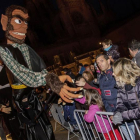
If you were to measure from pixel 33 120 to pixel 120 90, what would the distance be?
132cm

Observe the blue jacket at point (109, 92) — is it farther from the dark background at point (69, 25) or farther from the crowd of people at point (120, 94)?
the dark background at point (69, 25)

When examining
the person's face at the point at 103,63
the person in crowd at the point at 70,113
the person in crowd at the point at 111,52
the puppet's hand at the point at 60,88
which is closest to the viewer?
the puppet's hand at the point at 60,88

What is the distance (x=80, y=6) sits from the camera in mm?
24359

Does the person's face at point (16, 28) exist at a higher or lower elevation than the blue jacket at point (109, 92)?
higher

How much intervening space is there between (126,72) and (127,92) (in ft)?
0.89

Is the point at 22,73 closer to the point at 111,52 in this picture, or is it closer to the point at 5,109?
the point at 5,109

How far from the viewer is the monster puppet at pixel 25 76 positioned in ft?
6.89

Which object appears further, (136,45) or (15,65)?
(136,45)

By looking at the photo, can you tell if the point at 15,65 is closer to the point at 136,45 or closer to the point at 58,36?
the point at 136,45

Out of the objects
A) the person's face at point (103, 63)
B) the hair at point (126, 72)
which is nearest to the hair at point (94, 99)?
the person's face at point (103, 63)

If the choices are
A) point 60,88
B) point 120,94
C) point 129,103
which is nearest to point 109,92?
point 120,94

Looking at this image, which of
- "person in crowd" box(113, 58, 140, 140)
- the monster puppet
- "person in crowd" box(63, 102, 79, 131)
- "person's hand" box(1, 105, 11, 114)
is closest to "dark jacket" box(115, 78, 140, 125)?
"person in crowd" box(113, 58, 140, 140)

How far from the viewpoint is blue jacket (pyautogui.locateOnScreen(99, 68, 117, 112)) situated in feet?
9.47

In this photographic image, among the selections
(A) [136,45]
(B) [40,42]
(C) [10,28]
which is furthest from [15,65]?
(B) [40,42]
